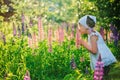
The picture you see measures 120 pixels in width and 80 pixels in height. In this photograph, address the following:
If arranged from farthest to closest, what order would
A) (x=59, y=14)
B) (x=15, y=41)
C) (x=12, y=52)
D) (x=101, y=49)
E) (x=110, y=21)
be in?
1. (x=59, y=14)
2. (x=110, y=21)
3. (x=15, y=41)
4. (x=12, y=52)
5. (x=101, y=49)

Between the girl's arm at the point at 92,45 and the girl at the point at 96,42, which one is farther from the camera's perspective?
the girl at the point at 96,42

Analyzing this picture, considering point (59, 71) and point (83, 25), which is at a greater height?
point (83, 25)

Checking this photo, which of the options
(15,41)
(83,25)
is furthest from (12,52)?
(83,25)

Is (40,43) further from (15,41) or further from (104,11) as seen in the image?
(104,11)

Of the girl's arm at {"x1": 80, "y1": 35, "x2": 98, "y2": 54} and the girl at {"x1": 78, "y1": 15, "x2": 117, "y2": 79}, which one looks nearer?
the girl's arm at {"x1": 80, "y1": 35, "x2": 98, "y2": 54}

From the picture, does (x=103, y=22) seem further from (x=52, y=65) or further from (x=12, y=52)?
(x=12, y=52)

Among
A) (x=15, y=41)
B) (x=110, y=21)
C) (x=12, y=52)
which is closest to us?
(x=12, y=52)

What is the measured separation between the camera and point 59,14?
24.5 metres

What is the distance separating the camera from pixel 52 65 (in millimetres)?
8531

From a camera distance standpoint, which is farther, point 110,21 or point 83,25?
point 110,21

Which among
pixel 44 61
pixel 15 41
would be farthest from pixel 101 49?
pixel 15 41

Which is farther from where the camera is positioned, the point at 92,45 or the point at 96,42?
the point at 96,42

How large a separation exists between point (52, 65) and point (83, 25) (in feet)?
8.57

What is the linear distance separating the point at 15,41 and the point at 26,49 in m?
0.39
